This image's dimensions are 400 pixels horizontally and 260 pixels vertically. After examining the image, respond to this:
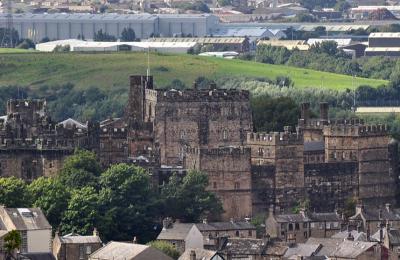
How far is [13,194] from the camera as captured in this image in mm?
133500

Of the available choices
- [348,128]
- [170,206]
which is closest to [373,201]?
[348,128]

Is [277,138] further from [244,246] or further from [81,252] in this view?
[81,252]

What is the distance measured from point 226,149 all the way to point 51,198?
12.2m

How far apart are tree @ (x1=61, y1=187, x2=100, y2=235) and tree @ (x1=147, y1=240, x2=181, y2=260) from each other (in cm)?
332

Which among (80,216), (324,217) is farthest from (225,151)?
(80,216)

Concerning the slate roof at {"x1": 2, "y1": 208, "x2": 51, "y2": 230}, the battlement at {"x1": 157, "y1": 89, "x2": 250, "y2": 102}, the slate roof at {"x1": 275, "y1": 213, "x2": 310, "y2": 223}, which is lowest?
the slate roof at {"x1": 275, "y1": 213, "x2": 310, "y2": 223}

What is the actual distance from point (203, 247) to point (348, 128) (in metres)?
19.4

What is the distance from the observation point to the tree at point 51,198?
134m

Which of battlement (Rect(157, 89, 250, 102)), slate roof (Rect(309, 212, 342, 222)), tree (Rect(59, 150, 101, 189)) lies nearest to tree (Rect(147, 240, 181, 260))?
tree (Rect(59, 150, 101, 189))

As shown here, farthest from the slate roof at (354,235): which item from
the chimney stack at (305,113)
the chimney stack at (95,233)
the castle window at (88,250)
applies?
the chimney stack at (305,113)

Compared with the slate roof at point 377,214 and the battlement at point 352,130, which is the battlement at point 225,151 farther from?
the battlement at point 352,130

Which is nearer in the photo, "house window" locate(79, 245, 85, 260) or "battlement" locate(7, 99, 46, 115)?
"house window" locate(79, 245, 85, 260)

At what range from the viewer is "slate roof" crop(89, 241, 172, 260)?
122500 mm

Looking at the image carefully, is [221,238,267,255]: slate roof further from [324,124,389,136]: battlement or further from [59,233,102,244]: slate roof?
[324,124,389,136]: battlement
